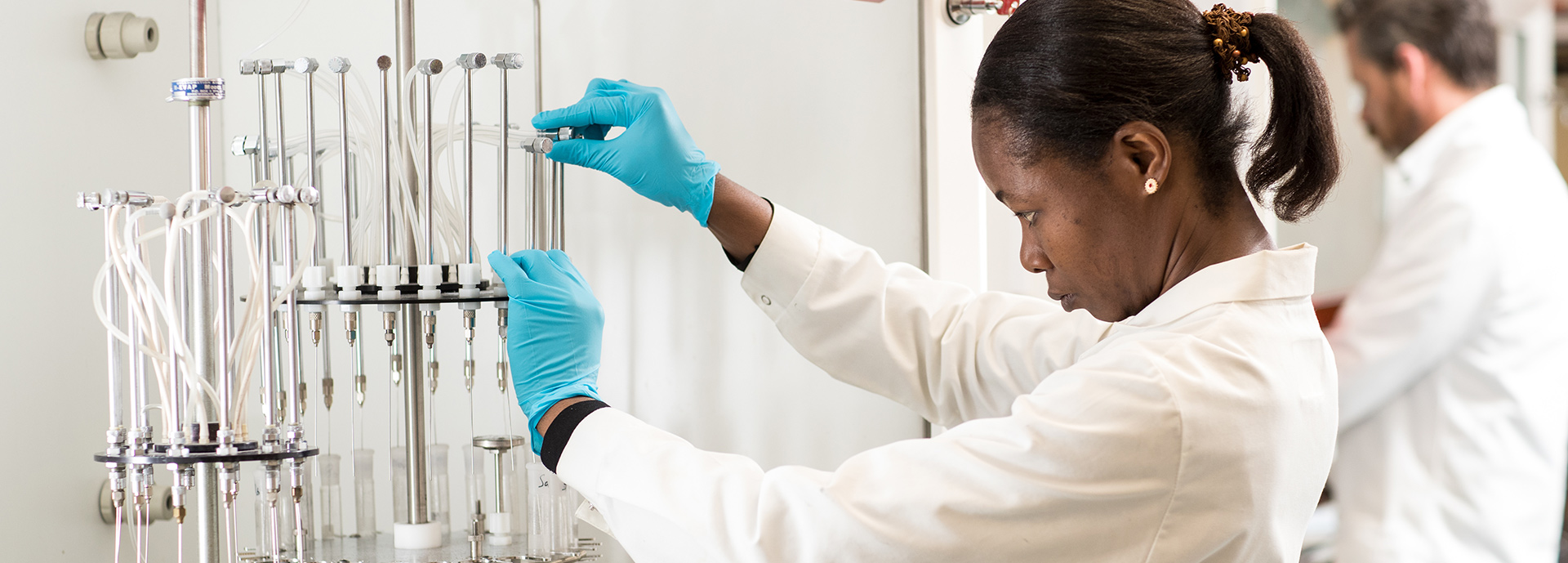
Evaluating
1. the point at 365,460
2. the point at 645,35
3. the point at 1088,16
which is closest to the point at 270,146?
the point at 365,460

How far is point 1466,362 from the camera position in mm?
1928

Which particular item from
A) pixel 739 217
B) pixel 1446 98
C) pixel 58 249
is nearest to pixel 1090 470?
pixel 739 217

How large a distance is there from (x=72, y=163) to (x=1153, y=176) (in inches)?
44.5

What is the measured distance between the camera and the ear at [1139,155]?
36.0 inches

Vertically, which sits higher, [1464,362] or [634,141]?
[634,141]

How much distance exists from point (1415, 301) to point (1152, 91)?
4.10ft

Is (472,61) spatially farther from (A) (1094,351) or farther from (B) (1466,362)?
(B) (1466,362)

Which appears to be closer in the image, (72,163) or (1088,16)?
(1088,16)

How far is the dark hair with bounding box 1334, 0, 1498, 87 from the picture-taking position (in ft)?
7.09

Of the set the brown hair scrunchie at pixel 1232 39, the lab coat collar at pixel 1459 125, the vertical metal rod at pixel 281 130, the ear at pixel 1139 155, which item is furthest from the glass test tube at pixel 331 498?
the lab coat collar at pixel 1459 125

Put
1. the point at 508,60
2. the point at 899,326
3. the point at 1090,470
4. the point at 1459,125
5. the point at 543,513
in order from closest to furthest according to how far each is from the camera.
→ the point at 1090,470 < the point at 508,60 < the point at 543,513 < the point at 899,326 < the point at 1459,125

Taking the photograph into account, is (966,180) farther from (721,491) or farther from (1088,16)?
(721,491)

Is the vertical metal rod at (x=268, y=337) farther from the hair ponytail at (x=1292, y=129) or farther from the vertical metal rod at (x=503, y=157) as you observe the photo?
the hair ponytail at (x=1292, y=129)

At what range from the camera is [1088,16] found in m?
0.92
